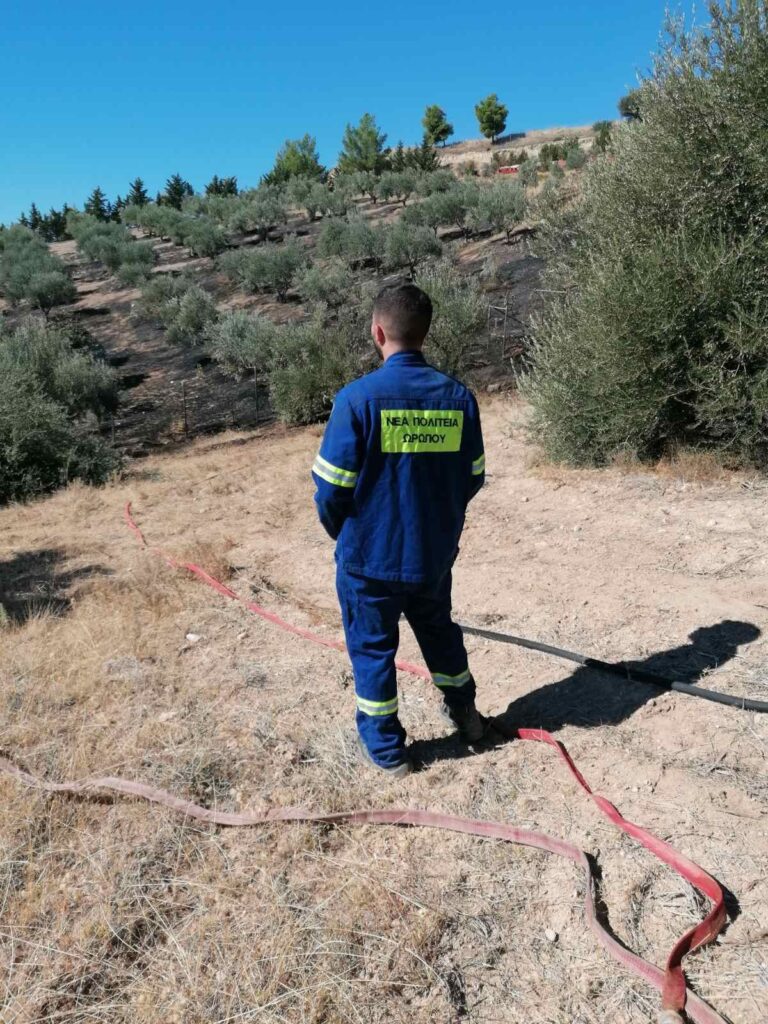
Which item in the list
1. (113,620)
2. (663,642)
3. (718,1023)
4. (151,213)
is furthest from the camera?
(151,213)

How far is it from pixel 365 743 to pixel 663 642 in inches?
77.2

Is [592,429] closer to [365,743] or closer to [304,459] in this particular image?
[304,459]

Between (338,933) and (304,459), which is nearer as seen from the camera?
(338,933)

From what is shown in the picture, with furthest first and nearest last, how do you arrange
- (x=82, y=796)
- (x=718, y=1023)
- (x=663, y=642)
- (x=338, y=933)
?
1. (x=663, y=642)
2. (x=82, y=796)
3. (x=338, y=933)
4. (x=718, y=1023)

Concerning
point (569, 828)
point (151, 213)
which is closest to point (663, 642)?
point (569, 828)

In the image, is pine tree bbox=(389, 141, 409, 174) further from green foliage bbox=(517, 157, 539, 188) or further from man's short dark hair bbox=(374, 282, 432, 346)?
man's short dark hair bbox=(374, 282, 432, 346)

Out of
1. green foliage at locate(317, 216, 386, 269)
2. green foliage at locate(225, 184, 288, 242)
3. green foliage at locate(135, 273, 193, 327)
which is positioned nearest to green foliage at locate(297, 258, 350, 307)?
green foliage at locate(317, 216, 386, 269)

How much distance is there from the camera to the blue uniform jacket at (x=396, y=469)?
8.50 ft

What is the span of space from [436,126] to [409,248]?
46.1 meters

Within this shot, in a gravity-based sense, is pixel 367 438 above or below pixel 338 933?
above

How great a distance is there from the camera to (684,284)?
284 inches

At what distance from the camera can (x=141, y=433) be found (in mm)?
17312

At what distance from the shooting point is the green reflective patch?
2.60 metres

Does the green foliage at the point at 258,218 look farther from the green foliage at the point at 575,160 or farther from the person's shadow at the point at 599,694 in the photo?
the person's shadow at the point at 599,694
